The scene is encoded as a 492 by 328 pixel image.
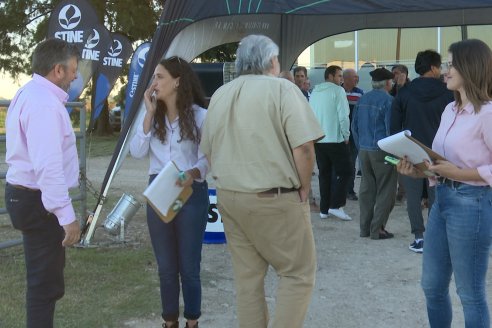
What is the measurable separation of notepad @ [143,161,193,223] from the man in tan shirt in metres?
0.33

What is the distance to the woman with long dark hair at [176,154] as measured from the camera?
13.0 ft

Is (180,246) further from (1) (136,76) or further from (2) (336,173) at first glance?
(2) (336,173)

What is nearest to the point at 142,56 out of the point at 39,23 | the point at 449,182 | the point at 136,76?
the point at 136,76

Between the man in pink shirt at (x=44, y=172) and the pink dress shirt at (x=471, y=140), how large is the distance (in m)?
1.92

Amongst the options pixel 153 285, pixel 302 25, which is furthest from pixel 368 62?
pixel 153 285

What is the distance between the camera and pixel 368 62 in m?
19.9

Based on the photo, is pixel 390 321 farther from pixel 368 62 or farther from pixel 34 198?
pixel 368 62

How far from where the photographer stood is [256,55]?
3.35 m

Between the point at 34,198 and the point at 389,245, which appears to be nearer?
the point at 34,198

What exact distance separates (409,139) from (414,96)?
306 centimetres

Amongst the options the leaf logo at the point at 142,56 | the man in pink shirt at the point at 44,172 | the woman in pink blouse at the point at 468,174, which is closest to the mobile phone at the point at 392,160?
the woman in pink blouse at the point at 468,174

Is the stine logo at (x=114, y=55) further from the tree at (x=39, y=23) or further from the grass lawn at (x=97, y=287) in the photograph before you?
the tree at (x=39, y=23)

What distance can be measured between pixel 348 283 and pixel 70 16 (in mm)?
4409

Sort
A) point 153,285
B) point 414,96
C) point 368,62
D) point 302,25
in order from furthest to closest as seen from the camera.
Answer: point 368,62
point 302,25
point 414,96
point 153,285
